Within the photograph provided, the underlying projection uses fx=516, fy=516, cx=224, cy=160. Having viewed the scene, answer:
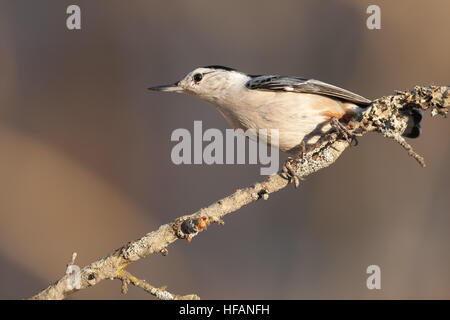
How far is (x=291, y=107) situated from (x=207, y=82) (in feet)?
1.99

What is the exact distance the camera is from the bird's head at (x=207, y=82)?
117 inches

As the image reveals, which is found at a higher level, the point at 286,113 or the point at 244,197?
the point at 286,113

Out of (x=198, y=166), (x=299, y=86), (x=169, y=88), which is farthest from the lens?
(x=198, y=166)

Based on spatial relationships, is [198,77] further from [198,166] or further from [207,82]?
[198,166]

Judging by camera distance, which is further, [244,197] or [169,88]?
[169,88]

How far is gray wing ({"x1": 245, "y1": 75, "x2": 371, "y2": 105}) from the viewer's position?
2658 mm

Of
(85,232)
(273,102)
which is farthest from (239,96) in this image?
(85,232)

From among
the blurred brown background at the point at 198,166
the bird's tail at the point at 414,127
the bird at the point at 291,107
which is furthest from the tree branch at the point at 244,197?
the blurred brown background at the point at 198,166

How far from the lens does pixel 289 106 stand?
8.70 feet

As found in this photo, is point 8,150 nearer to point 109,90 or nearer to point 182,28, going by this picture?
point 109,90

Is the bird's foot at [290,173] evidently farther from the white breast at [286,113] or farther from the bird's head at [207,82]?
the bird's head at [207,82]

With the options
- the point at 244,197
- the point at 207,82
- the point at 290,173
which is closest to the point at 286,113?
the point at 207,82

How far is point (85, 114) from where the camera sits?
16.6 ft

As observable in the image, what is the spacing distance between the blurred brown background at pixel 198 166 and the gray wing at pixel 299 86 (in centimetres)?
186
